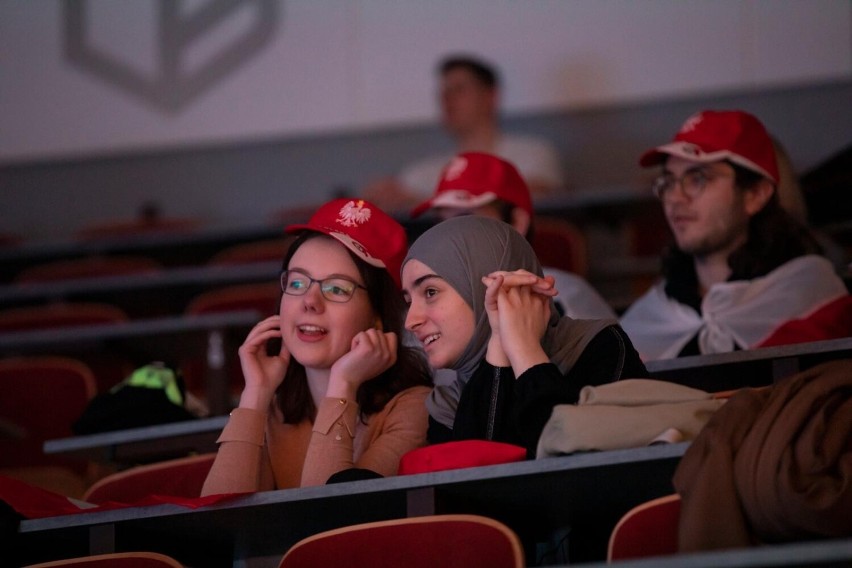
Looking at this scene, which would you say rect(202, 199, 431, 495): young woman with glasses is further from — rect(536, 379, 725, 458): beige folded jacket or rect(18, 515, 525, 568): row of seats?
rect(536, 379, 725, 458): beige folded jacket

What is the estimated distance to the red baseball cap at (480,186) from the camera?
11.7ft

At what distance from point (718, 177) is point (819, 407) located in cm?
158

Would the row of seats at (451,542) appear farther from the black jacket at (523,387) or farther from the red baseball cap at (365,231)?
the red baseball cap at (365,231)

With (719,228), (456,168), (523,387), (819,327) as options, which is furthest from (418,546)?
(456,168)

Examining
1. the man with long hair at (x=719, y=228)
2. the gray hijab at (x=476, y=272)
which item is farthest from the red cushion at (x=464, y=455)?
the man with long hair at (x=719, y=228)

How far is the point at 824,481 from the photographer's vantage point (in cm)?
178

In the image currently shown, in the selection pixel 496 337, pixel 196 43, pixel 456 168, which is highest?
pixel 196 43

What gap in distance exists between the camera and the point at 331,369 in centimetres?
270

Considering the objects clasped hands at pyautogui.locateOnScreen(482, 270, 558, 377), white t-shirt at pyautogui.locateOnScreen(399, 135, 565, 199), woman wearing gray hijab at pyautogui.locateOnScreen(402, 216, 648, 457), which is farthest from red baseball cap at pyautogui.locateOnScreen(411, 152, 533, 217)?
white t-shirt at pyautogui.locateOnScreen(399, 135, 565, 199)

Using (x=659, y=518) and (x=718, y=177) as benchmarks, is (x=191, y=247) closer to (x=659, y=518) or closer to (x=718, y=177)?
(x=718, y=177)

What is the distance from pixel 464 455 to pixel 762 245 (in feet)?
5.02

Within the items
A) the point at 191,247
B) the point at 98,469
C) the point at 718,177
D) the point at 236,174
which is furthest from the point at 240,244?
the point at 718,177

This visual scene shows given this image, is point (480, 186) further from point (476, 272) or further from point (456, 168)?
point (476, 272)

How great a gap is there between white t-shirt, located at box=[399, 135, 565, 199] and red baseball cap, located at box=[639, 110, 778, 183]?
6.53 ft
